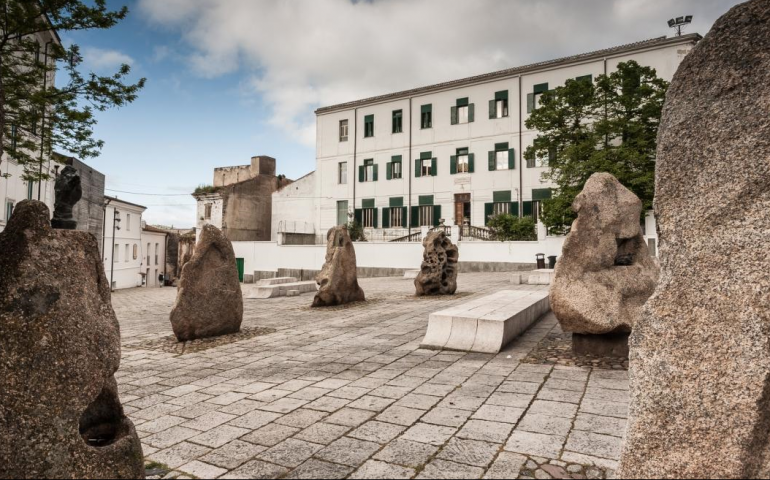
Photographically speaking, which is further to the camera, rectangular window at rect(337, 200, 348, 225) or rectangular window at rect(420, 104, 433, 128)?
rectangular window at rect(337, 200, 348, 225)

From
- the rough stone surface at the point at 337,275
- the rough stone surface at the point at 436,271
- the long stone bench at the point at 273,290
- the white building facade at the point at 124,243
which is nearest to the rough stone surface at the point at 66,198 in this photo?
the rough stone surface at the point at 337,275

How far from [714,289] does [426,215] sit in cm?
3146

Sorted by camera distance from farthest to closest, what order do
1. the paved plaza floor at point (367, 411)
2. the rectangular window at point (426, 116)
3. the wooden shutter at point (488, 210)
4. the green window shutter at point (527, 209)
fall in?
the rectangular window at point (426, 116) → the wooden shutter at point (488, 210) → the green window shutter at point (527, 209) → the paved plaza floor at point (367, 411)

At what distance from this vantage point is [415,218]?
111 feet

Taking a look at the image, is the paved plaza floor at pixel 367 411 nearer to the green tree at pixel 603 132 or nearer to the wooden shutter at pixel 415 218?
the green tree at pixel 603 132

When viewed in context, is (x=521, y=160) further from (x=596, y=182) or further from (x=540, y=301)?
(x=596, y=182)

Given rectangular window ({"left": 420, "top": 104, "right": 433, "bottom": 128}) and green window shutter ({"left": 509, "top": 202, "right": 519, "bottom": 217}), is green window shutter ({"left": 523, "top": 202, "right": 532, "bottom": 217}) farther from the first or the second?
rectangular window ({"left": 420, "top": 104, "right": 433, "bottom": 128})

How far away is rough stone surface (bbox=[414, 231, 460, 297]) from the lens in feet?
44.4

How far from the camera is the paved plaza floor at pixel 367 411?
2.87m

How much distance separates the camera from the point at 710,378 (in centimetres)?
201

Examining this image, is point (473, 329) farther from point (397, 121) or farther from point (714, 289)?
point (397, 121)

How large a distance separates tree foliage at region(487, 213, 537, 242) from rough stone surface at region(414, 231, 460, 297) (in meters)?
Answer: 13.2

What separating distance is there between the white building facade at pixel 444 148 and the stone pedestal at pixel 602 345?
21.4 m

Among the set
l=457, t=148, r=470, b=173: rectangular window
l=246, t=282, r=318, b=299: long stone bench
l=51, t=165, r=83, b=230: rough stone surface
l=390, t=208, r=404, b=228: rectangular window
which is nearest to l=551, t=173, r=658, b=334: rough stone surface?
l=51, t=165, r=83, b=230: rough stone surface
